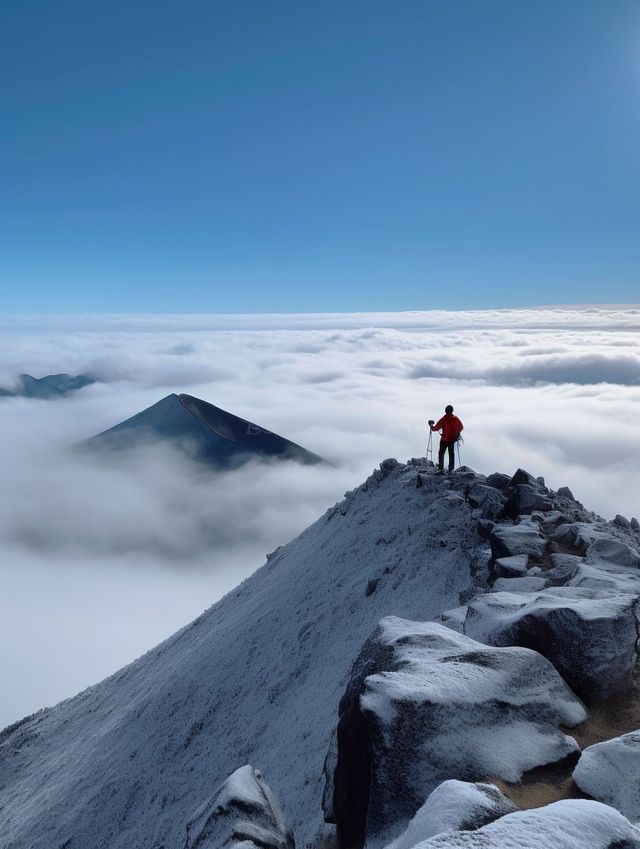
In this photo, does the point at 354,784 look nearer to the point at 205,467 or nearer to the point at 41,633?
the point at 41,633

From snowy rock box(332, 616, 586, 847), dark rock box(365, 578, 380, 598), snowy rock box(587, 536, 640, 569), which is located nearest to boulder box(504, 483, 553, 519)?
snowy rock box(587, 536, 640, 569)

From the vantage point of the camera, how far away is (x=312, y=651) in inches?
883

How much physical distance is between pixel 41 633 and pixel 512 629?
4503 inches

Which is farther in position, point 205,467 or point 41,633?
point 205,467

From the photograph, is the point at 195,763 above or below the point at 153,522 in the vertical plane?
above

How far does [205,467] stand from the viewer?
433 feet

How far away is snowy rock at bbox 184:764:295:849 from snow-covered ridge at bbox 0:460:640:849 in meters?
1.68

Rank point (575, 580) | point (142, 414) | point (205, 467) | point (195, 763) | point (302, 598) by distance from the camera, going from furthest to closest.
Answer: point (142, 414) → point (205, 467) → point (302, 598) → point (195, 763) → point (575, 580)

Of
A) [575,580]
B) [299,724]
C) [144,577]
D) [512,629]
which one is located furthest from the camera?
[144,577]

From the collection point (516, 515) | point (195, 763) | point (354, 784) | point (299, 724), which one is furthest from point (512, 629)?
point (195, 763)

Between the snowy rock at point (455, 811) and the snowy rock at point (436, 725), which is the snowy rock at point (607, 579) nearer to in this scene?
the snowy rock at point (436, 725)

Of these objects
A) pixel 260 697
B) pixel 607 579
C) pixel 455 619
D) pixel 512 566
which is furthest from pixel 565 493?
pixel 260 697

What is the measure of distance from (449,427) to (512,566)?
27.2ft

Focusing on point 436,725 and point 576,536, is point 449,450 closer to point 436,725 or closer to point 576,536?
point 576,536
